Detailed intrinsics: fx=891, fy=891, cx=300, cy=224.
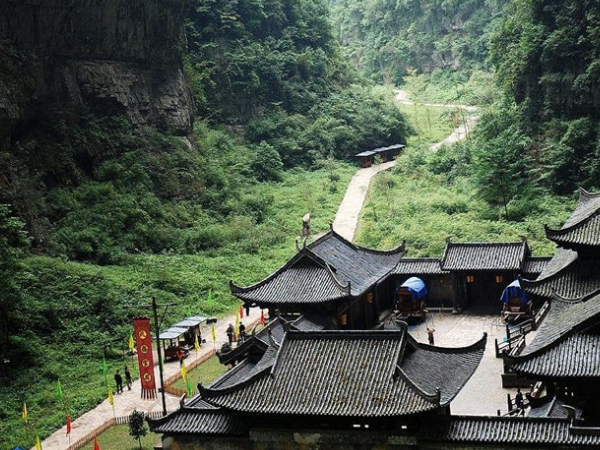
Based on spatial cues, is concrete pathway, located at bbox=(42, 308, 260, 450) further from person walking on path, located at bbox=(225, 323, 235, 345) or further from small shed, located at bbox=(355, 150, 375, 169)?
small shed, located at bbox=(355, 150, 375, 169)

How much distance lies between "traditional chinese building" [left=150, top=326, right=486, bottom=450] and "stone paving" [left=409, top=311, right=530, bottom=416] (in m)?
6.35

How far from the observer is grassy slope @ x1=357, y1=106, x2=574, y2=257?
209 feet

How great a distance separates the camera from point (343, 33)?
155 m

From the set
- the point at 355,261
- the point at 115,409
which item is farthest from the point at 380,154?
the point at 115,409

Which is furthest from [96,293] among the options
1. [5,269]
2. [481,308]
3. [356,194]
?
[356,194]

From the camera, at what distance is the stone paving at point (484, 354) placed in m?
38.4

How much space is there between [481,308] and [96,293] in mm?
23468

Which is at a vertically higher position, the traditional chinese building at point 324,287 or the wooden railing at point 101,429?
the traditional chinese building at point 324,287

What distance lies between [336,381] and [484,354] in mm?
17313

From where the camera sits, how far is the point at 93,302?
175 ft

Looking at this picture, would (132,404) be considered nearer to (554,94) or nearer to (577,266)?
(577,266)

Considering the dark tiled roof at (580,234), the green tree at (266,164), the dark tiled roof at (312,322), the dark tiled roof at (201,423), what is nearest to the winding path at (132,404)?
the dark tiled roof at (312,322)

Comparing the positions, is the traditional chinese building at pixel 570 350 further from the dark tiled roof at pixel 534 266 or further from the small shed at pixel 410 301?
the small shed at pixel 410 301

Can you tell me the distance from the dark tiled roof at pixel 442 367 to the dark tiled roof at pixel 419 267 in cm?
2113
